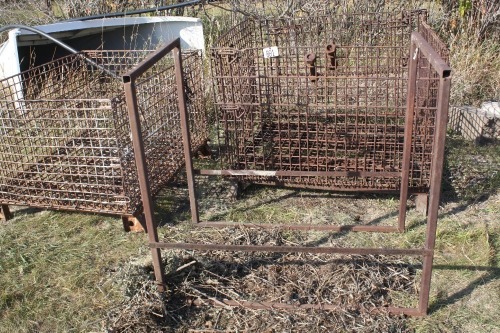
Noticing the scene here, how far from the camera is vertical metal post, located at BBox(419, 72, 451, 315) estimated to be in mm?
2549

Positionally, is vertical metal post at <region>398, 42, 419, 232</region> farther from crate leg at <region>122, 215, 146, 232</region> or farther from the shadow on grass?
crate leg at <region>122, 215, 146, 232</region>

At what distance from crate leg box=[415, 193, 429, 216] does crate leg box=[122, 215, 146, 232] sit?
200 centimetres

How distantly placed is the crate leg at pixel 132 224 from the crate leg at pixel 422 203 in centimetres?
200

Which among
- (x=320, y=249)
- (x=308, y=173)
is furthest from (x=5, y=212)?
(x=320, y=249)

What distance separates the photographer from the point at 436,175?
2.72 meters

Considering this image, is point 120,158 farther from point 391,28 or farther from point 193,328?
point 391,28

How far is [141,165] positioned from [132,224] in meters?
1.15

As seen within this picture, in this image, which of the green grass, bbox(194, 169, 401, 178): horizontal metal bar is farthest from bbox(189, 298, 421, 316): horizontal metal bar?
bbox(194, 169, 401, 178): horizontal metal bar

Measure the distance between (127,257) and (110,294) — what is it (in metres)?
0.41

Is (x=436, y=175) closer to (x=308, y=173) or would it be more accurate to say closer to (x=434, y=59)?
(x=434, y=59)

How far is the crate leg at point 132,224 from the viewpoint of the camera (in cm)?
398

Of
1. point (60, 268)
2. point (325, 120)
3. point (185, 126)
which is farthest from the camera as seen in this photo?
point (325, 120)

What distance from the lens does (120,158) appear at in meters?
3.67

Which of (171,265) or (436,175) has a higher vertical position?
A: (436,175)
